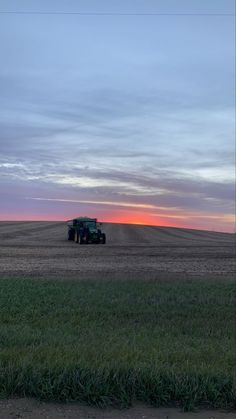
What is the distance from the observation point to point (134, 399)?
5.43 m

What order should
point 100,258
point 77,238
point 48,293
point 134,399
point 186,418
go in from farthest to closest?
point 77,238 < point 100,258 < point 48,293 < point 134,399 < point 186,418

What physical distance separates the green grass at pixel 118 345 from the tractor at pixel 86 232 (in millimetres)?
27664

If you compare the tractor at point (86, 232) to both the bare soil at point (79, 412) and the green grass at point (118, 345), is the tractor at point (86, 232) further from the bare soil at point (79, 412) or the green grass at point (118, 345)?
the bare soil at point (79, 412)

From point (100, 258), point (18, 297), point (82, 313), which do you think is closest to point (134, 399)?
point (82, 313)

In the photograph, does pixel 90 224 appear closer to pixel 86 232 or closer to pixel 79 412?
pixel 86 232

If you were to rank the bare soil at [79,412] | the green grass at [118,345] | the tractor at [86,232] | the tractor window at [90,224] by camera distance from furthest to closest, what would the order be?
the tractor window at [90,224], the tractor at [86,232], the green grass at [118,345], the bare soil at [79,412]

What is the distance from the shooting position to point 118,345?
7426 millimetres

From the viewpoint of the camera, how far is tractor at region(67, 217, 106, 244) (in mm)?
42969

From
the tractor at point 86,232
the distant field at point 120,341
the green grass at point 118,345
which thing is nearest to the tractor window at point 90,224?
the tractor at point 86,232

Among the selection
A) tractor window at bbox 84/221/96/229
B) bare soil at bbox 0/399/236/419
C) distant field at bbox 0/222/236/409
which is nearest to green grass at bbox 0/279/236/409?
distant field at bbox 0/222/236/409

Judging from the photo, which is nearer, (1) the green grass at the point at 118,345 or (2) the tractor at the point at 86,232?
(1) the green grass at the point at 118,345

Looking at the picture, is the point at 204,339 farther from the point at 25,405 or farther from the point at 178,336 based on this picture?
the point at 25,405

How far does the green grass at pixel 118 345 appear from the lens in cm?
546

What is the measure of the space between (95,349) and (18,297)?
241 inches
